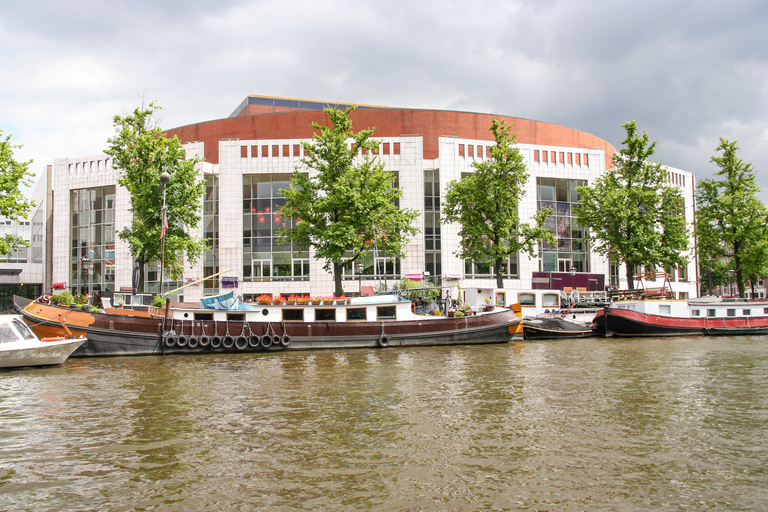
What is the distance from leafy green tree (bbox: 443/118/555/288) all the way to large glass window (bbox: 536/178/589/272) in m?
17.4

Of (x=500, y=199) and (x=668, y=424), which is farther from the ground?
(x=500, y=199)

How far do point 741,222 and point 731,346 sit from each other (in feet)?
77.8

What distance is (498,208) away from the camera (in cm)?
4319

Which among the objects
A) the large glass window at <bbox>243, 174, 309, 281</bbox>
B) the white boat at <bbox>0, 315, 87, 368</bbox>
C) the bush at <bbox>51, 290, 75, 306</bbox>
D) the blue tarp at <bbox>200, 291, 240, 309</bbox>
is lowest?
the white boat at <bbox>0, 315, 87, 368</bbox>

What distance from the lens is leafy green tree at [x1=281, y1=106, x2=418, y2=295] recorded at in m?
36.4

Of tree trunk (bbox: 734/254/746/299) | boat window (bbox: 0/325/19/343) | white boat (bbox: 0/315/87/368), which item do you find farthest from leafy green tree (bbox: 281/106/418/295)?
tree trunk (bbox: 734/254/746/299)

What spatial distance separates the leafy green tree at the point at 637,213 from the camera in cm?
4288

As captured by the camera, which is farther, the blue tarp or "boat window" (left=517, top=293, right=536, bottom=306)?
"boat window" (left=517, top=293, right=536, bottom=306)

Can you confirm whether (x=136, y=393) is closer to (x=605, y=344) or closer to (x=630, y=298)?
(x=605, y=344)

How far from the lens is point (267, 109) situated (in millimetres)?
82750

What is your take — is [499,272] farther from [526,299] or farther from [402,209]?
[402,209]

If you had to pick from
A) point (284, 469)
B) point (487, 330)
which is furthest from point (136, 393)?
point (487, 330)

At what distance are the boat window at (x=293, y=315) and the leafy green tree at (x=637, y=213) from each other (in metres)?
26.4

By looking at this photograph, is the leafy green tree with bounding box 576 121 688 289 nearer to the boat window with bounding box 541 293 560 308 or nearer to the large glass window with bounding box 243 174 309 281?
the boat window with bounding box 541 293 560 308
